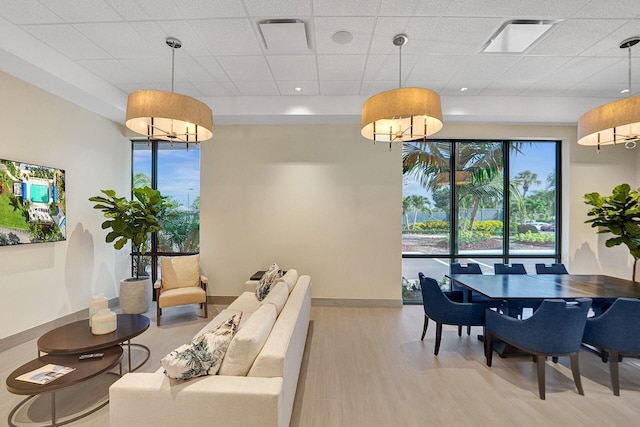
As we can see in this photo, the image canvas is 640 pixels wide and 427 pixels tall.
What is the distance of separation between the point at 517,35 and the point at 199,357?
4.16 metres

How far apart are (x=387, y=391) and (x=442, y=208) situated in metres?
3.60

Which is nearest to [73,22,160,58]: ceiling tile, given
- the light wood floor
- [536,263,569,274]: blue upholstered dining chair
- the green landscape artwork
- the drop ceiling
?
the drop ceiling

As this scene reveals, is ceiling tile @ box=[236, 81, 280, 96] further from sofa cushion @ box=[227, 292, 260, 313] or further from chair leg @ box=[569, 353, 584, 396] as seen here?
chair leg @ box=[569, 353, 584, 396]

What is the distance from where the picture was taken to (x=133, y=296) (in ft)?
14.3

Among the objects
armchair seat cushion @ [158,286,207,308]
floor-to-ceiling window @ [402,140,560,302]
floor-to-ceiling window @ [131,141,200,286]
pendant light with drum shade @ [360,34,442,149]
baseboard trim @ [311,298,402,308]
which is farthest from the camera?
floor-to-ceiling window @ [131,141,200,286]

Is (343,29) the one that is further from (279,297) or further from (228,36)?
(279,297)

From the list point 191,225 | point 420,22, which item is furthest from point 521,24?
point 191,225

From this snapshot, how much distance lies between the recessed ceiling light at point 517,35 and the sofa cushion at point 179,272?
5.00 meters

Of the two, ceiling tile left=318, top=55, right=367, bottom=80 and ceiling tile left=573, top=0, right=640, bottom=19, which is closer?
ceiling tile left=573, top=0, right=640, bottom=19

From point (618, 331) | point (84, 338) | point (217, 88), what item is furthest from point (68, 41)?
point (618, 331)

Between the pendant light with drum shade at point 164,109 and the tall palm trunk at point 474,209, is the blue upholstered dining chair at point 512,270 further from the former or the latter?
the pendant light with drum shade at point 164,109

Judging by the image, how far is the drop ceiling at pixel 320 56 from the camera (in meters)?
2.64

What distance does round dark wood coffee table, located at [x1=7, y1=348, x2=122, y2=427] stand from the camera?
1.94 meters

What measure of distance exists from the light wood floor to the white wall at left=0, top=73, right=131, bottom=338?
1.95 ft
